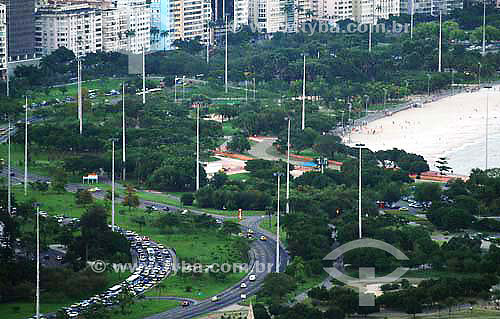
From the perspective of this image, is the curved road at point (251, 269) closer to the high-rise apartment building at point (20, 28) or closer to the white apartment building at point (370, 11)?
the high-rise apartment building at point (20, 28)

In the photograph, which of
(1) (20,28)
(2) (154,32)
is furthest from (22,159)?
(2) (154,32)

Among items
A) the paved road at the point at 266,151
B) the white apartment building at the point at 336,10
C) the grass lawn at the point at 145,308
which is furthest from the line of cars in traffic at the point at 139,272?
the white apartment building at the point at 336,10

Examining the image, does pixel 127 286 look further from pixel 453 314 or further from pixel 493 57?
pixel 493 57

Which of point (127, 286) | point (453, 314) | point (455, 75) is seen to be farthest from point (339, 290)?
point (455, 75)

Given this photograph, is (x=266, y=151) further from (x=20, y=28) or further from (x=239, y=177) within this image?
(x=20, y=28)

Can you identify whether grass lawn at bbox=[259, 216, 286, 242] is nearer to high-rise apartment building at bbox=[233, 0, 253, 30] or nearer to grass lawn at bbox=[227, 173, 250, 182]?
grass lawn at bbox=[227, 173, 250, 182]
